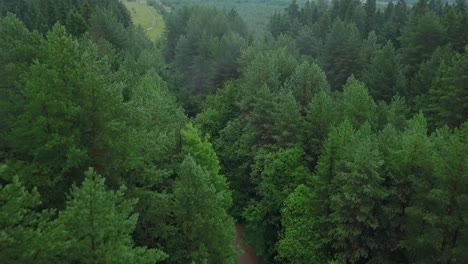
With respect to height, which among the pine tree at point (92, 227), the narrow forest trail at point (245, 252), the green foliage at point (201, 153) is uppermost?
the pine tree at point (92, 227)

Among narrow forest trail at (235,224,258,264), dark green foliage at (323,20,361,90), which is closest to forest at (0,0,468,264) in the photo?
narrow forest trail at (235,224,258,264)

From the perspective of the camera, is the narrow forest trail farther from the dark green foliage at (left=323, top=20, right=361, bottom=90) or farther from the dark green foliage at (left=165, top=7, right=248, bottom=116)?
the dark green foliage at (left=323, top=20, right=361, bottom=90)

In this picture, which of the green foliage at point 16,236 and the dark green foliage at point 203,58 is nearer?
the green foliage at point 16,236

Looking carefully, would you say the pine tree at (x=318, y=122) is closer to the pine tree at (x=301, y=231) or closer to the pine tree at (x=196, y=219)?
the pine tree at (x=301, y=231)

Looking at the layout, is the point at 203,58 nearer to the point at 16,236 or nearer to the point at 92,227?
the point at 92,227

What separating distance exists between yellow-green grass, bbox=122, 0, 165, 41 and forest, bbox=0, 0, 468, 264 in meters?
97.4

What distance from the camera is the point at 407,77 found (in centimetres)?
5647

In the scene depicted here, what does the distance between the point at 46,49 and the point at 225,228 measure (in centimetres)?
1318

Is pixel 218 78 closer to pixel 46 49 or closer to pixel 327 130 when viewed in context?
pixel 327 130

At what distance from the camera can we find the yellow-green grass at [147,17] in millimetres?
152625

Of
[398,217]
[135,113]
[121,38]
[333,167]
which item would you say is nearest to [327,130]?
[333,167]

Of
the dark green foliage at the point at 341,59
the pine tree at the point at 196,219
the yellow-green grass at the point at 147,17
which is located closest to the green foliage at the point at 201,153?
the pine tree at the point at 196,219

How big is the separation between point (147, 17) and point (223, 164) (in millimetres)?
130708

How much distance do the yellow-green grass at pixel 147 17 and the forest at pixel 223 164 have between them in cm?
9743
